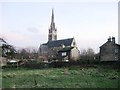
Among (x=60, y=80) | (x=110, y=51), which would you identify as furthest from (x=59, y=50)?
(x=60, y=80)

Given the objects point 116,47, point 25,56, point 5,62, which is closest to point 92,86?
point 5,62

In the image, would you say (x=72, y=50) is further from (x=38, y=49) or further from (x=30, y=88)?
(x=30, y=88)

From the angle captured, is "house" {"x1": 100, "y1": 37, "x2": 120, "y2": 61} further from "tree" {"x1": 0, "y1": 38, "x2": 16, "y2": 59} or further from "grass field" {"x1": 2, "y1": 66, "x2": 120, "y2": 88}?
"grass field" {"x1": 2, "y1": 66, "x2": 120, "y2": 88}

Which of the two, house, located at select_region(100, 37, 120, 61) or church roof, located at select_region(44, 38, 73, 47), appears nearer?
house, located at select_region(100, 37, 120, 61)

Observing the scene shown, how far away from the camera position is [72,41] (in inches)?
3219

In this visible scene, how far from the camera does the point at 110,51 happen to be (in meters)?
50.8

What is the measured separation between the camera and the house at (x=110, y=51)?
49819 millimetres

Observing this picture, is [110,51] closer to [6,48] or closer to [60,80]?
[6,48]

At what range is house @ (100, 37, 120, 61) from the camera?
163 ft

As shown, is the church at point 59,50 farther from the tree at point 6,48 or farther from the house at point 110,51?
the tree at point 6,48

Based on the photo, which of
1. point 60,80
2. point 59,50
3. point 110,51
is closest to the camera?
point 60,80

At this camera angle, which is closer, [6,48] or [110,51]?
[6,48]

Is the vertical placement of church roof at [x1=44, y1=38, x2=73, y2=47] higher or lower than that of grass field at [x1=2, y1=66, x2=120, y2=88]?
higher

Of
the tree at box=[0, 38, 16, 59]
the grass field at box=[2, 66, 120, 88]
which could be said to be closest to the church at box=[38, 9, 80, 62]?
the tree at box=[0, 38, 16, 59]
